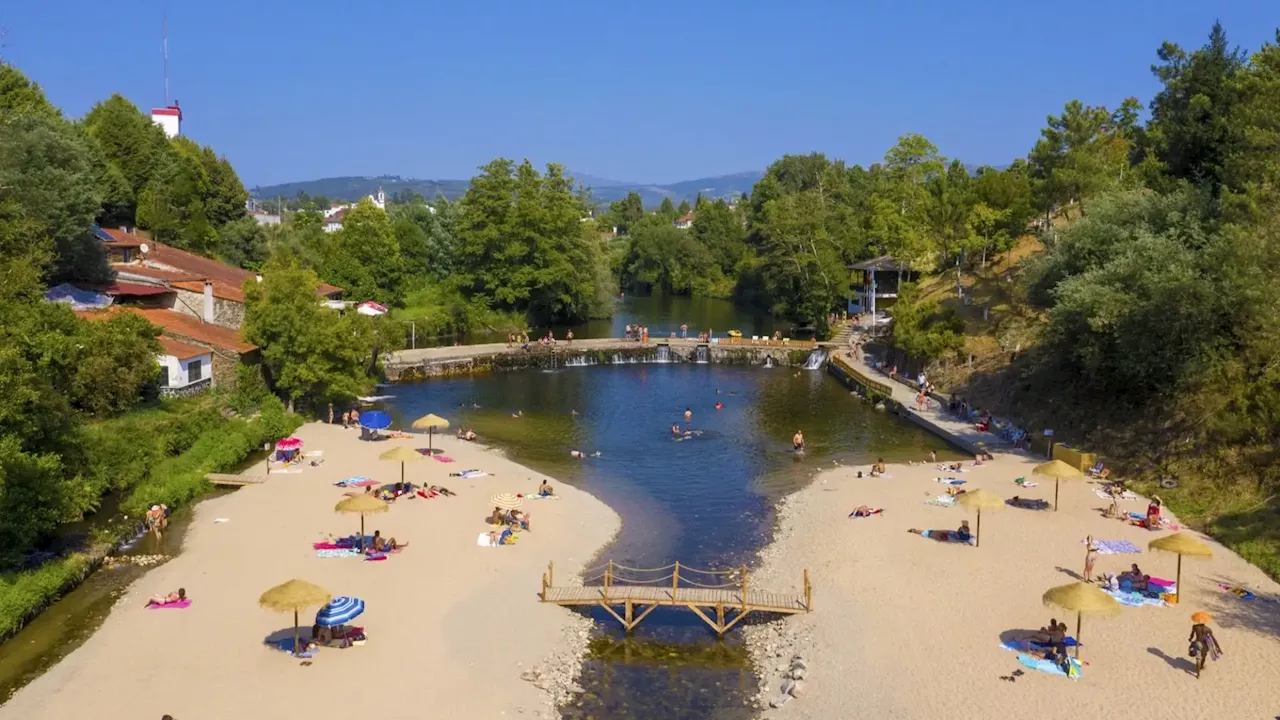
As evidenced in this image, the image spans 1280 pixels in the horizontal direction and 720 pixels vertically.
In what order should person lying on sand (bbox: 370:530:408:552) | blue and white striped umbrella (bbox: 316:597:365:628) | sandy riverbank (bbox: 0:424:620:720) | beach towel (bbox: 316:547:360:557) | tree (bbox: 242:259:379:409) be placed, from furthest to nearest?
tree (bbox: 242:259:379:409) → person lying on sand (bbox: 370:530:408:552) → beach towel (bbox: 316:547:360:557) → blue and white striped umbrella (bbox: 316:597:365:628) → sandy riverbank (bbox: 0:424:620:720)

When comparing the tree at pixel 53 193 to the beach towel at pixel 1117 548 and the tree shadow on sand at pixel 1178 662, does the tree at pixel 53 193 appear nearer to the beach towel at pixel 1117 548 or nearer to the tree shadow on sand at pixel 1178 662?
the beach towel at pixel 1117 548

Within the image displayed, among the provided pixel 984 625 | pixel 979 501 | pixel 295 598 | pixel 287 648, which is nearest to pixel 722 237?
pixel 979 501

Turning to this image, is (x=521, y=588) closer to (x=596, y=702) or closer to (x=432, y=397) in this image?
(x=596, y=702)

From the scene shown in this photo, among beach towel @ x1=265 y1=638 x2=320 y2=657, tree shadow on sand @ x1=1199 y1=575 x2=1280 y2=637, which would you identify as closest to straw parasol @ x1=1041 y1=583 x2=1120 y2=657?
tree shadow on sand @ x1=1199 y1=575 x2=1280 y2=637

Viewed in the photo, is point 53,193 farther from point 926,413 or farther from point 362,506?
point 926,413

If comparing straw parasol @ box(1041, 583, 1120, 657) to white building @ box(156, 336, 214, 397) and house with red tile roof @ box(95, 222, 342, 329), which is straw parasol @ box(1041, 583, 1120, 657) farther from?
house with red tile roof @ box(95, 222, 342, 329)

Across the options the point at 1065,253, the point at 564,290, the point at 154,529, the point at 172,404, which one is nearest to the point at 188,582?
the point at 154,529

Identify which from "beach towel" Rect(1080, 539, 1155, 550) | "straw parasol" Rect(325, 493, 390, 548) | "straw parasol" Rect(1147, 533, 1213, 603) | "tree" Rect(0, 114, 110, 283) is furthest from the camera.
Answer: "tree" Rect(0, 114, 110, 283)

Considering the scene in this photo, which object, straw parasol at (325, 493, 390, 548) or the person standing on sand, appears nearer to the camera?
the person standing on sand
